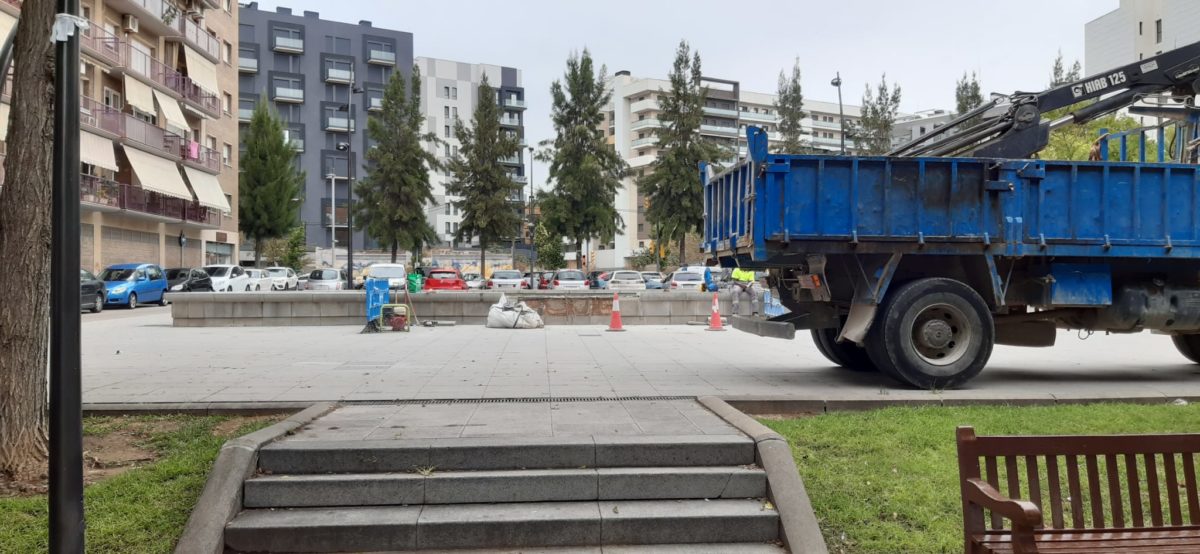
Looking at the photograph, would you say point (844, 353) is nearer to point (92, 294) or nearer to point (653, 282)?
point (92, 294)

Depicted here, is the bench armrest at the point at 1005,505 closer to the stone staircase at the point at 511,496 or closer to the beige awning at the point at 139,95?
the stone staircase at the point at 511,496

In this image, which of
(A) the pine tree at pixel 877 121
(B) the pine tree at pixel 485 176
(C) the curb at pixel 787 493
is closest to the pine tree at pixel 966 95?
(A) the pine tree at pixel 877 121

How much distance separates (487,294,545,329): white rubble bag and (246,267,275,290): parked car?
23.0 metres

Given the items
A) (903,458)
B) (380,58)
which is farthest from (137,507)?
(380,58)

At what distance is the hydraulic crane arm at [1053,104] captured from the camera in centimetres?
958

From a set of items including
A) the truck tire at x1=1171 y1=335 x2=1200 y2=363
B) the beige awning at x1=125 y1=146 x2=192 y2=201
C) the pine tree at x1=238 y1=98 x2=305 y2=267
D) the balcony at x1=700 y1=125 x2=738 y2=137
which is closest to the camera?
the truck tire at x1=1171 y1=335 x2=1200 y2=363

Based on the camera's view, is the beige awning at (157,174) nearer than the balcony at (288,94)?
Yes

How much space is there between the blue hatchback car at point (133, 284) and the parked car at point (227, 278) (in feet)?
6.96

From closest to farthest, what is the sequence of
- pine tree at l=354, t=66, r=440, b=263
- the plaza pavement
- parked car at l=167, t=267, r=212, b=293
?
the plaza pavement
parked car at l=167, t=267, r=212, b=293
pine tree at l=354, t=66, r=440, b=263

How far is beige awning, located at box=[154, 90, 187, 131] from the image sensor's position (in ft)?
136

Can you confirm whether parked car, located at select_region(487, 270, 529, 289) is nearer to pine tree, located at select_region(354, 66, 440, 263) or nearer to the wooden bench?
pine tree, located at select_region(354, 66, 440, 263)

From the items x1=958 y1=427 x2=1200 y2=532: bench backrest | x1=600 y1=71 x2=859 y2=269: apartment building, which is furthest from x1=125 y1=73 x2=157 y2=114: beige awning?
x1=600 y1=71 x2=859 y2=269: apartment building

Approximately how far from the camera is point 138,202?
40156mm

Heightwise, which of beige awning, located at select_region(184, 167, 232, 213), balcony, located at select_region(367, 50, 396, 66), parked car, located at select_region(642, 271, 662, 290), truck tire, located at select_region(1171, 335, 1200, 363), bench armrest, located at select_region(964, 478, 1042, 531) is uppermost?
balcony, located at select_region(367, 50, 396, 66)
